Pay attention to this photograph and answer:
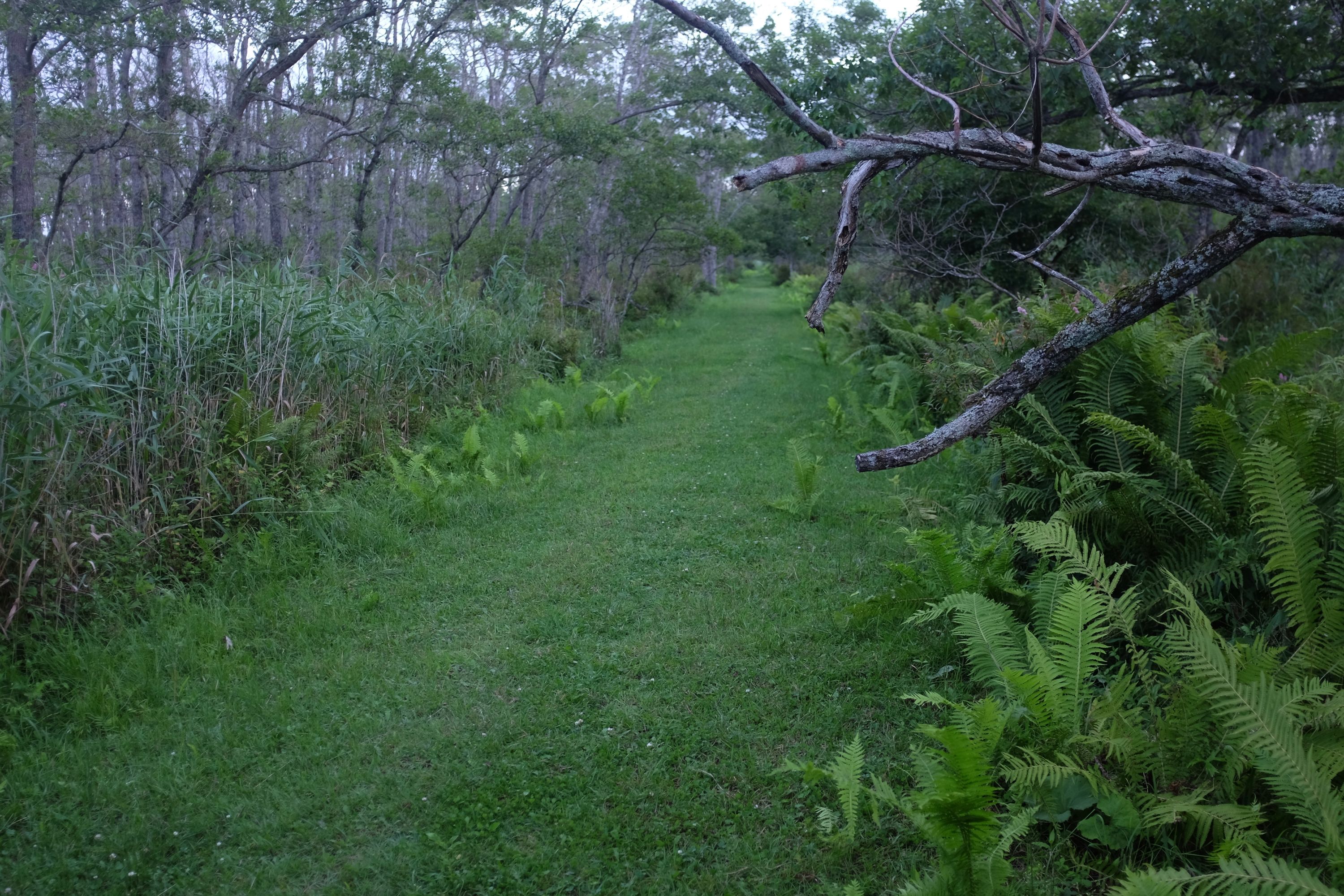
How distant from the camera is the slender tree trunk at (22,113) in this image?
10391mm

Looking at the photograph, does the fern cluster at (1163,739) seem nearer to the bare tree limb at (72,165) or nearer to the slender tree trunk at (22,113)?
the bare tree limb at (72,165)

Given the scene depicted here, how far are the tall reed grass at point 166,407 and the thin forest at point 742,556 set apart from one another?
35 millimetres

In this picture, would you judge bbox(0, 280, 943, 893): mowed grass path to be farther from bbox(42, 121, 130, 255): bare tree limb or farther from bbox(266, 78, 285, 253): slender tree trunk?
bbox(266, 78, 285, 253): slender tree trunk

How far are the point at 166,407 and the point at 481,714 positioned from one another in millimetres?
3130

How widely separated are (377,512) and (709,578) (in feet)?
8.07

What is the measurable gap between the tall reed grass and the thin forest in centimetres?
4

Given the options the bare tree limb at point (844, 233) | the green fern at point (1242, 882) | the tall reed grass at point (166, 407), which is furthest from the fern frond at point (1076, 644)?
the tall reed grass at point (166, 407)

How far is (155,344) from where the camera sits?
19.1 ft

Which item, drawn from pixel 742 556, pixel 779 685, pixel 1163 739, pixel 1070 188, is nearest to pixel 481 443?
pixel 742 556

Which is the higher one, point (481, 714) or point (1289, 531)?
point (1289, 531)

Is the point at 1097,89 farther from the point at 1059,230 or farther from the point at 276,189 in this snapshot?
the point at 276,189

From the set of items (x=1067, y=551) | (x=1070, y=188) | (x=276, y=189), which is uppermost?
(x=276, y=189)

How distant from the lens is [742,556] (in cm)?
596

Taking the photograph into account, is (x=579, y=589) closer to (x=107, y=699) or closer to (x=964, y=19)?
(x=107, y=699)
